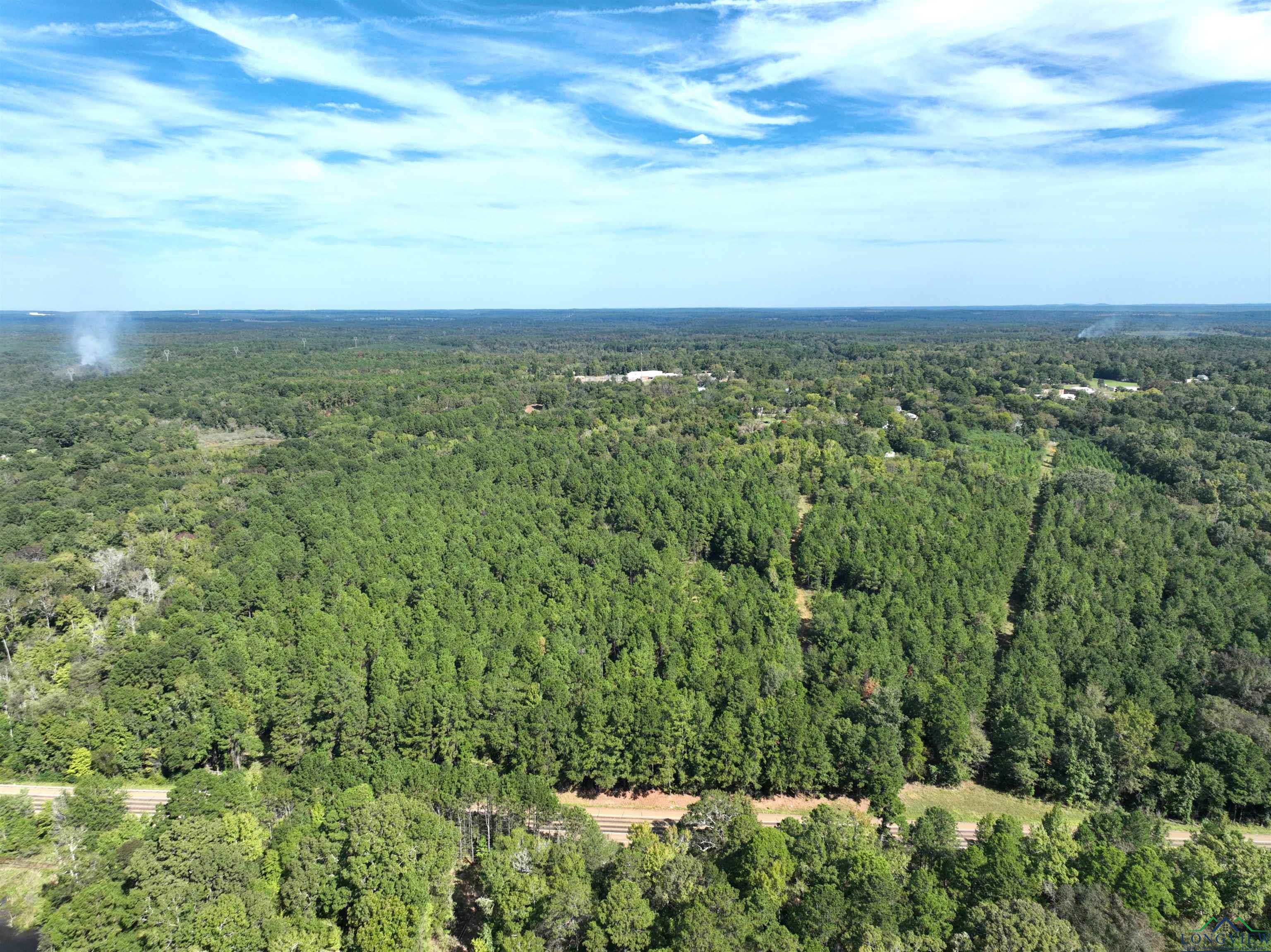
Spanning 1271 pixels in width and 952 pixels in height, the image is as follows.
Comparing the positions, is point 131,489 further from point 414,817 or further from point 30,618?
point 414,817

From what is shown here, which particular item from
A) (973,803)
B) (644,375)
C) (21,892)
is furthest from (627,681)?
(644,375)

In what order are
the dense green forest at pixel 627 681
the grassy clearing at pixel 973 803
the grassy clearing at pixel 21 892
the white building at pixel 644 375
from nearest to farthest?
the dense green forest at pixel 627 681 < the grassy clearing at pixel 21 892 < the grassy clearing at pixel 973 803 < the white building at pixel 644 375

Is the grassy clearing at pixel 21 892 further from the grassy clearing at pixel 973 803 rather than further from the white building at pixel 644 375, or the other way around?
the white building at pixel 644 375

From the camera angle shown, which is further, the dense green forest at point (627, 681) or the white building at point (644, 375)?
the white building at point (644, 375)

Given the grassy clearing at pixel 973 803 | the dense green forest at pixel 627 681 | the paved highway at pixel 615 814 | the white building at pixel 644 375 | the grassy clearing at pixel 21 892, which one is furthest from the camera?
the white building at pixel 644 375

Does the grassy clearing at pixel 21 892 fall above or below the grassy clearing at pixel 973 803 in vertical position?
above

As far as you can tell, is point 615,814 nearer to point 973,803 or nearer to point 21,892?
point 973,803

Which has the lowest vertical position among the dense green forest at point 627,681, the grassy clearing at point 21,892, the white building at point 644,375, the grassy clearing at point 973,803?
the grassy clearing at point 973,803

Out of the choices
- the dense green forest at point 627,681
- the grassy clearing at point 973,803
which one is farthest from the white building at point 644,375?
the grassy clearing at point 973,803
